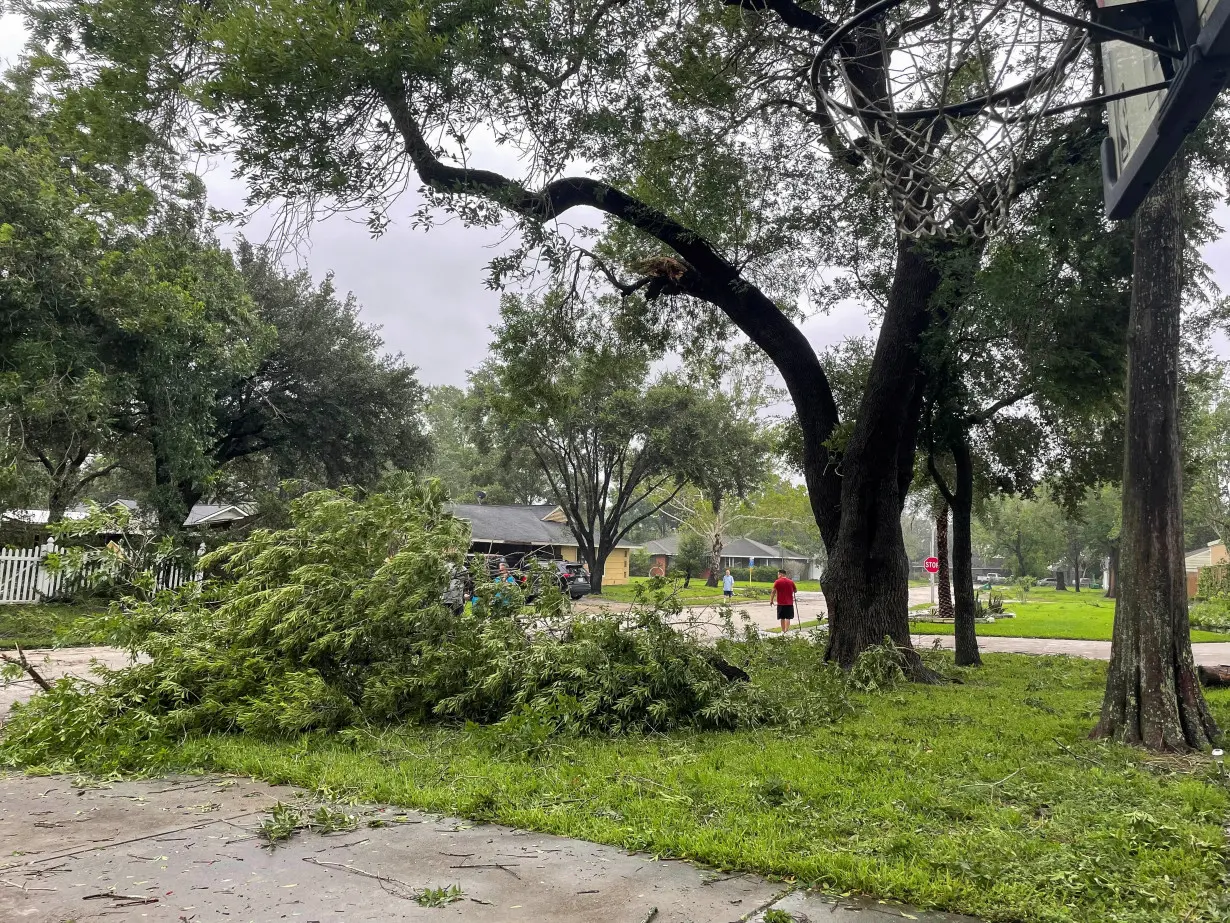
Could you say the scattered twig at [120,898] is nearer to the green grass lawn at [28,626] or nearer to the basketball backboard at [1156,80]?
the basketball backboard at [1156,80]

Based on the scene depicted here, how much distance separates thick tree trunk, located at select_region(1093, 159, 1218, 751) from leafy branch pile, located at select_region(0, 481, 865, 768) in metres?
2.49

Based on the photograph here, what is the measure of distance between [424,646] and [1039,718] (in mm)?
5641

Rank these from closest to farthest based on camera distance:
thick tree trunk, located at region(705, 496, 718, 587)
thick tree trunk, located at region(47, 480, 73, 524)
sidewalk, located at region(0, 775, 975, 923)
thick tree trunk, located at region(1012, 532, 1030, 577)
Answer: sidewalk, located at region(0, 775, 975, 923), thick tree trunk, located at region(47, 480, 73, 524), thick tree trunk, located at region(705, 496, 718, 587), thick tree trunk, located at region(1012, 532, 1030, 577)

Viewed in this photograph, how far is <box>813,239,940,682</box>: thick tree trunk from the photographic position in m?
10.3

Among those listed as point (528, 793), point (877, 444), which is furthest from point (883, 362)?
point (528, 793)

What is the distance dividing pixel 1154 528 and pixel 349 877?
6.19 m

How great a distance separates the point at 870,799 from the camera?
4508mm

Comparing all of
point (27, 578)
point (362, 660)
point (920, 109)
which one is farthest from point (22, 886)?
point (27, 578)

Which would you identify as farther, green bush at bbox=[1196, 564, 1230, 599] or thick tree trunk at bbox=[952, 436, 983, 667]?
green bush at bbox=[1196, 564, 1230, 599]

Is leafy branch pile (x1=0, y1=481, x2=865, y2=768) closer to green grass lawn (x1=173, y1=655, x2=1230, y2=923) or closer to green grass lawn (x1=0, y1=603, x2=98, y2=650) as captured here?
green grass lawn (x1=173, y1=655, x2=1230, y2=923)

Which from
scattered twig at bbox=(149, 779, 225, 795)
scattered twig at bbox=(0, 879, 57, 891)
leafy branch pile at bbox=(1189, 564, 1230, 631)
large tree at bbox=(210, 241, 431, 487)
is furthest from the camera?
large tree at bbox=(210, 241, 431, 487)

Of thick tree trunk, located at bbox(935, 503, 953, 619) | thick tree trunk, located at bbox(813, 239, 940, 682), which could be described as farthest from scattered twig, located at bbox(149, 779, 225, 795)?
thick tree trunk, located at bbox(935, 503, 953, 619)

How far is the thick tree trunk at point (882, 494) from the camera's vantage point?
10336 mm

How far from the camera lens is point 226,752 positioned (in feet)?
18.7
